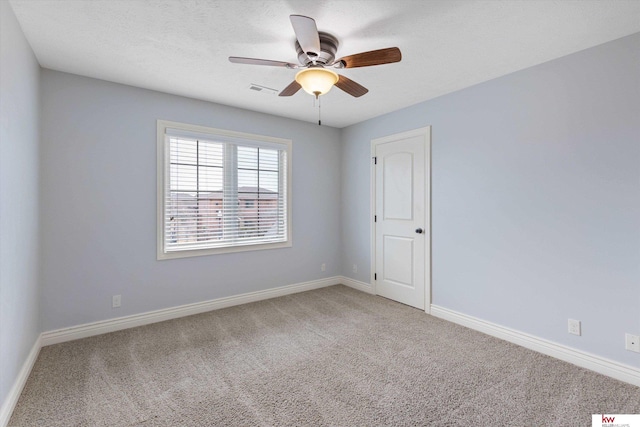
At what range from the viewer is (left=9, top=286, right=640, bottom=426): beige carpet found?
71.1 inches

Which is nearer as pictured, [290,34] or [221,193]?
[290,34]

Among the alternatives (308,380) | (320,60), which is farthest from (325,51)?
(308,380)

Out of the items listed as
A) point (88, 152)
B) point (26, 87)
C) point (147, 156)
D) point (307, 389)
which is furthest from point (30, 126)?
point (307, 389)

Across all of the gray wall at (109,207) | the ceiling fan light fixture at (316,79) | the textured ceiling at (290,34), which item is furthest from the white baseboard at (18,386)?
the ceiling fan light fixture at (316,79)

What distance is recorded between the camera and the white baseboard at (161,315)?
9.02 feet

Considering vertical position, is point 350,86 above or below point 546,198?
above

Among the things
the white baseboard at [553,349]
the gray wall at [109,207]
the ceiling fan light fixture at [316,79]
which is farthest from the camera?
the gray wall at [109,207]

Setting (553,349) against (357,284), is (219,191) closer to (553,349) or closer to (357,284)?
(357,284)

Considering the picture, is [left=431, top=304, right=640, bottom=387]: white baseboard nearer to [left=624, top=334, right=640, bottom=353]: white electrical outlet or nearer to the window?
[left=624, top=334, right=640, bottom=353]: white electrical outlet

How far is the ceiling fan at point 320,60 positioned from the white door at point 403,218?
151 cm

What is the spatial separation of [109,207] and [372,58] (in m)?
2.83

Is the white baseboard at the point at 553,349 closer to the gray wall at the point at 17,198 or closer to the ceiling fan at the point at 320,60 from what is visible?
the ceiling fan at the point at 320,60

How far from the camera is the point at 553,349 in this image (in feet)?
8.19

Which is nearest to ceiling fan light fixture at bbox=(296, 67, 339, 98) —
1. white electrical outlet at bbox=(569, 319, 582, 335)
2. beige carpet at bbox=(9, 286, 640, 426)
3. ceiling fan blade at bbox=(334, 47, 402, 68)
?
ceiling fan blade at bbox=(334, 47, 402, 68)
